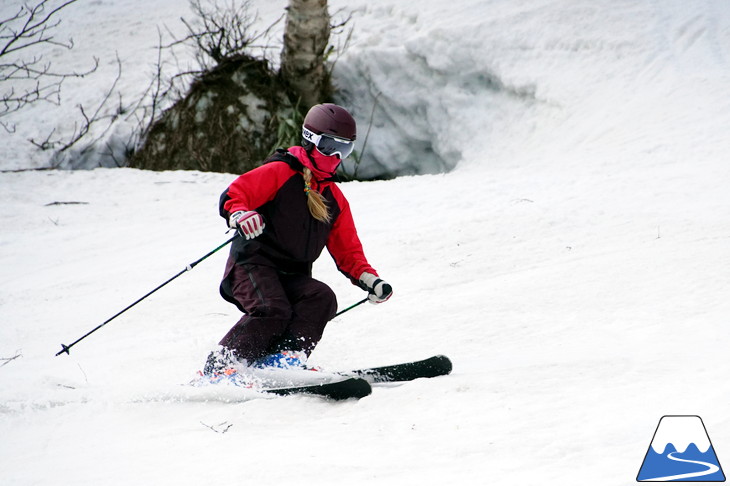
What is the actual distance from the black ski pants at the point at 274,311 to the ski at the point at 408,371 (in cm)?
31

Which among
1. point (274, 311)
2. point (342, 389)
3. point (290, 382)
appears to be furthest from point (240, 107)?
point (342, 389)

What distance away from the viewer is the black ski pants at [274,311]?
342cm

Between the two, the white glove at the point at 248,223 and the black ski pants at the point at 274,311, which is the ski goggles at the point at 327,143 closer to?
the white glove at the point at 248,223

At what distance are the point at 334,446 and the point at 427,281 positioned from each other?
2282mm

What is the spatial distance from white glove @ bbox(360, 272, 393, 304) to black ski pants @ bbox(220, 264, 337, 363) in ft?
0.59

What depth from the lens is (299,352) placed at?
137 inches

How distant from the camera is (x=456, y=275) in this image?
4.65m

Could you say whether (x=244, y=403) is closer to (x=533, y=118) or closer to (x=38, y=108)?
(x=533, y=118)

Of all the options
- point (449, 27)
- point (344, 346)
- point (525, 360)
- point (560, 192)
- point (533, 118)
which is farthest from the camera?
point (449, 27)

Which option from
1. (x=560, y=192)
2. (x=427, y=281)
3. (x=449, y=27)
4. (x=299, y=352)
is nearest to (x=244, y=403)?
(x=299, y=352)

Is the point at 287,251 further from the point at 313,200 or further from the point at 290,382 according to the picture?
the point at 290,382

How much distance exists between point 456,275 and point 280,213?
1455 millimetres

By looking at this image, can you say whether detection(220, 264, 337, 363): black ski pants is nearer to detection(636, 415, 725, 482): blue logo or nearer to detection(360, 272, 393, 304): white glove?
A: detection(360, 272, 393, 304): white glove

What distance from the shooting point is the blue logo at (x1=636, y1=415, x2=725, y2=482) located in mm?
2064
